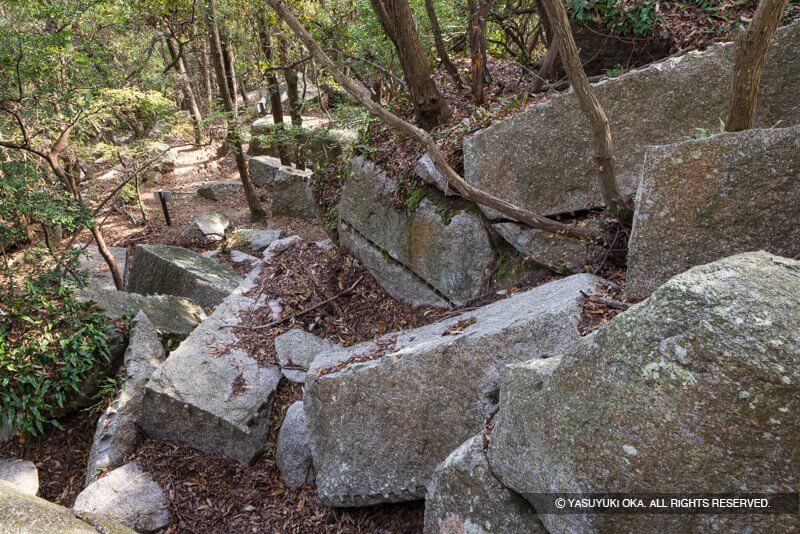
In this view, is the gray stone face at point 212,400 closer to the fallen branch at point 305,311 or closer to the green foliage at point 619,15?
the fallen branch at point 305,311

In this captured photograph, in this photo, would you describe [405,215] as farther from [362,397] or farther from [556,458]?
[556,458]

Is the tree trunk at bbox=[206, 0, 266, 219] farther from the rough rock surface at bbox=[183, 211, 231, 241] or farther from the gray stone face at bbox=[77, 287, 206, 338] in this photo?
the gray stone face at bbox=[77, 287, 206, 338]

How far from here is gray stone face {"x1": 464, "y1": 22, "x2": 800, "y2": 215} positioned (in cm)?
412

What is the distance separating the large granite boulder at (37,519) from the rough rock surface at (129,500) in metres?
1.67

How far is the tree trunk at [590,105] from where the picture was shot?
359 centimetres

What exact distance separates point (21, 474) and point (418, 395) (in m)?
4.60

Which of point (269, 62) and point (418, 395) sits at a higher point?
point (269, 62)

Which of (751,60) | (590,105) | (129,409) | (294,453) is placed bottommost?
(294,453)

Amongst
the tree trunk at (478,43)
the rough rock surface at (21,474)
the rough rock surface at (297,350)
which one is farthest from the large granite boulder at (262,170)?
the rough rock surface at (21,474)

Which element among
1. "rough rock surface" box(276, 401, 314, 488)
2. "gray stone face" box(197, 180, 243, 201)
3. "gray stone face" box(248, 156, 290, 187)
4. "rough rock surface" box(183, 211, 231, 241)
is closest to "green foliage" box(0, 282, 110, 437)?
"rough rock surface" box(276, 401, 314, 488)

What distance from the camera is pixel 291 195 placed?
12898 millimetres

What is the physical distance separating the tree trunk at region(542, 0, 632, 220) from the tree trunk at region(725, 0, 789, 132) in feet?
2.74

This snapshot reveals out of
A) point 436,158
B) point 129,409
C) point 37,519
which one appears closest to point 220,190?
point 129,409

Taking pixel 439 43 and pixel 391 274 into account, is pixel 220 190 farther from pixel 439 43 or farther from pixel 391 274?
pixel 391 274
